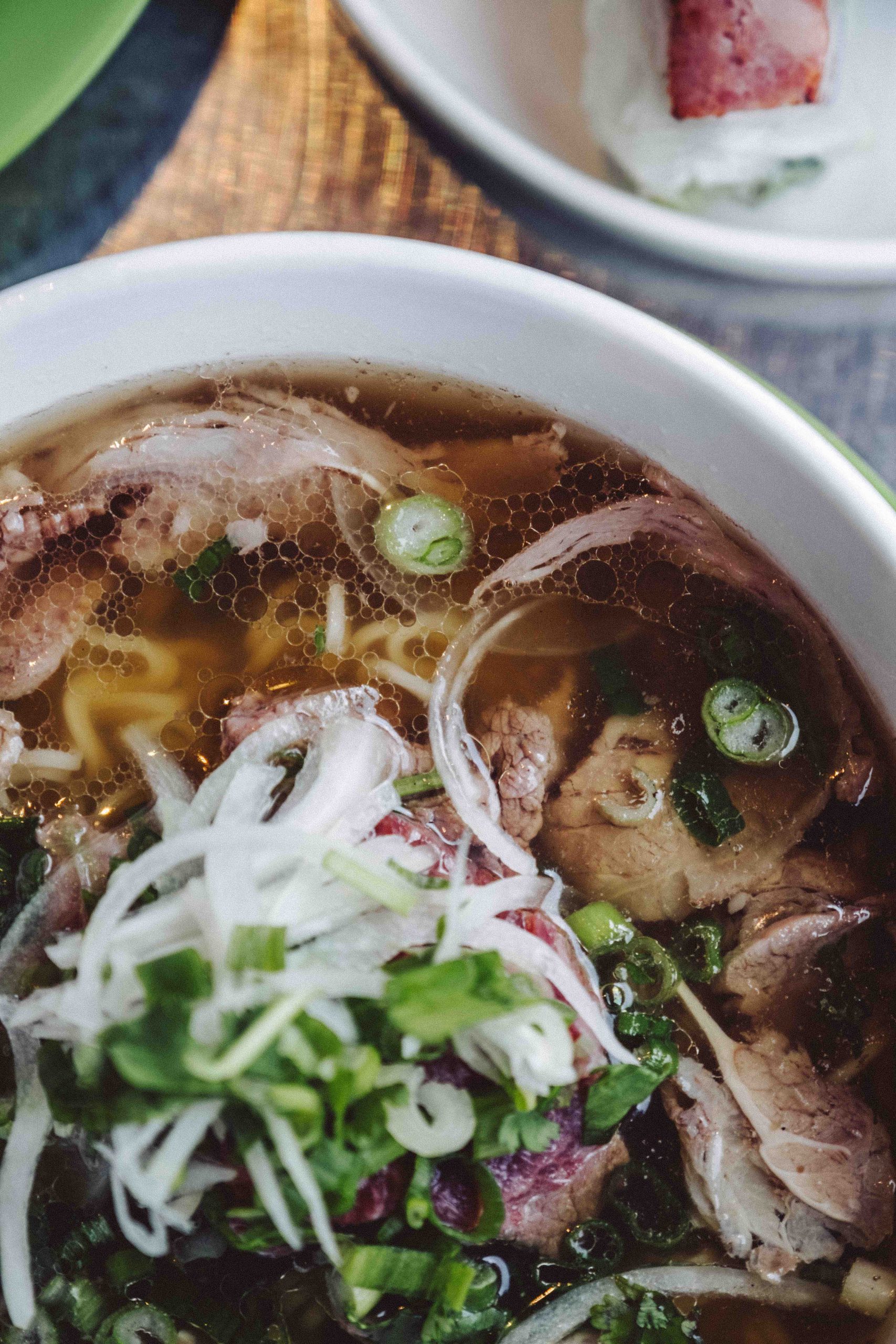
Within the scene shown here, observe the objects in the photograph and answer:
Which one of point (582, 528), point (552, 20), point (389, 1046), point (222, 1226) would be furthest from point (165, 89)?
point (222, 1226)

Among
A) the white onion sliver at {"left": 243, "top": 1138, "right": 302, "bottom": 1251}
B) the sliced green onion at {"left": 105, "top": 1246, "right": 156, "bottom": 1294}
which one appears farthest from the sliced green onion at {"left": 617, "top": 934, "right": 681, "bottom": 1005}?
the sliced green onion at {"left": 105, "top": 1246, "right": 156, "bottom": 1294}

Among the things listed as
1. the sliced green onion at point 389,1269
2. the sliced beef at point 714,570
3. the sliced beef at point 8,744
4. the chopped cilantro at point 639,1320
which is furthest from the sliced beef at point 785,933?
the sliced beef at point 8,744

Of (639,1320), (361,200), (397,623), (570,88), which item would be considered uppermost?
(570,88)

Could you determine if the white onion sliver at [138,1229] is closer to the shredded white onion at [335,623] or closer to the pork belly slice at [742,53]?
the shredded white onion at [335,623]

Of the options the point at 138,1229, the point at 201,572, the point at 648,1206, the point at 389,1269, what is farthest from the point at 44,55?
the point at 648,1206

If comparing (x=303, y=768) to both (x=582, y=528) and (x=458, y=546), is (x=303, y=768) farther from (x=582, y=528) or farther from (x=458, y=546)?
(x=582, y=528)

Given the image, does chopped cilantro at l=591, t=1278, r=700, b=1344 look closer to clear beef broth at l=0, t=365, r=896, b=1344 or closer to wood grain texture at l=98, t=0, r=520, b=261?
clear beef broth at l=0, t=365, r=896, b=1344

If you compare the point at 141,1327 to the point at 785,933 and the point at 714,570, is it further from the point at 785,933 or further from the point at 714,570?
the point at 714,570
